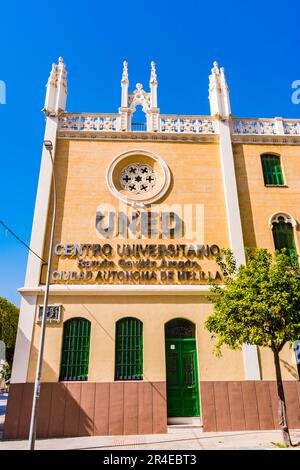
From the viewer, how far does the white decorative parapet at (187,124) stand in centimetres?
1766

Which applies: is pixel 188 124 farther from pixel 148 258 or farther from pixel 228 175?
pixel 148 258

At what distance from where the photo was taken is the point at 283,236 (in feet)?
51.7

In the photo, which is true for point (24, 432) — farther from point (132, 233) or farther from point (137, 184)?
point (137, 184)

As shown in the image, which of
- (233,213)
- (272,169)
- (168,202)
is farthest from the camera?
(272,169)

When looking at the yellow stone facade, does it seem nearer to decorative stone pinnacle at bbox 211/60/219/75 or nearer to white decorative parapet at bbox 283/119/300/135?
white decorative parapet at bbox 283/119/300/135

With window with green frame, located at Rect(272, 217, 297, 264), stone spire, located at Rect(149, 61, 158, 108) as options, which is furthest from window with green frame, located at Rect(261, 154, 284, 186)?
stone spire, located at Rect(149, 61, 158, 108)

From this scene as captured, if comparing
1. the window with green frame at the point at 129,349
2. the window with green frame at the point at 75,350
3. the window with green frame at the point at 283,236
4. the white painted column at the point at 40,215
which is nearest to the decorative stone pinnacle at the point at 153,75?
the white painted column at the point at 40,215

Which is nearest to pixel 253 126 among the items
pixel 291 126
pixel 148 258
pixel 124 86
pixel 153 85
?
pixel 291 126

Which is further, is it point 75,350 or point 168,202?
point 168,202

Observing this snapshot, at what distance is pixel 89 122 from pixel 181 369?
13332mm

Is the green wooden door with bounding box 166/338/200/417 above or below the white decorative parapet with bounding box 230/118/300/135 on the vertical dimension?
below

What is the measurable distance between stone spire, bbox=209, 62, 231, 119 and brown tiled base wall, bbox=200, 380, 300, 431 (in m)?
13.6

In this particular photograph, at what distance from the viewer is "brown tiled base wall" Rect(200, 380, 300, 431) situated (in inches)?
492
